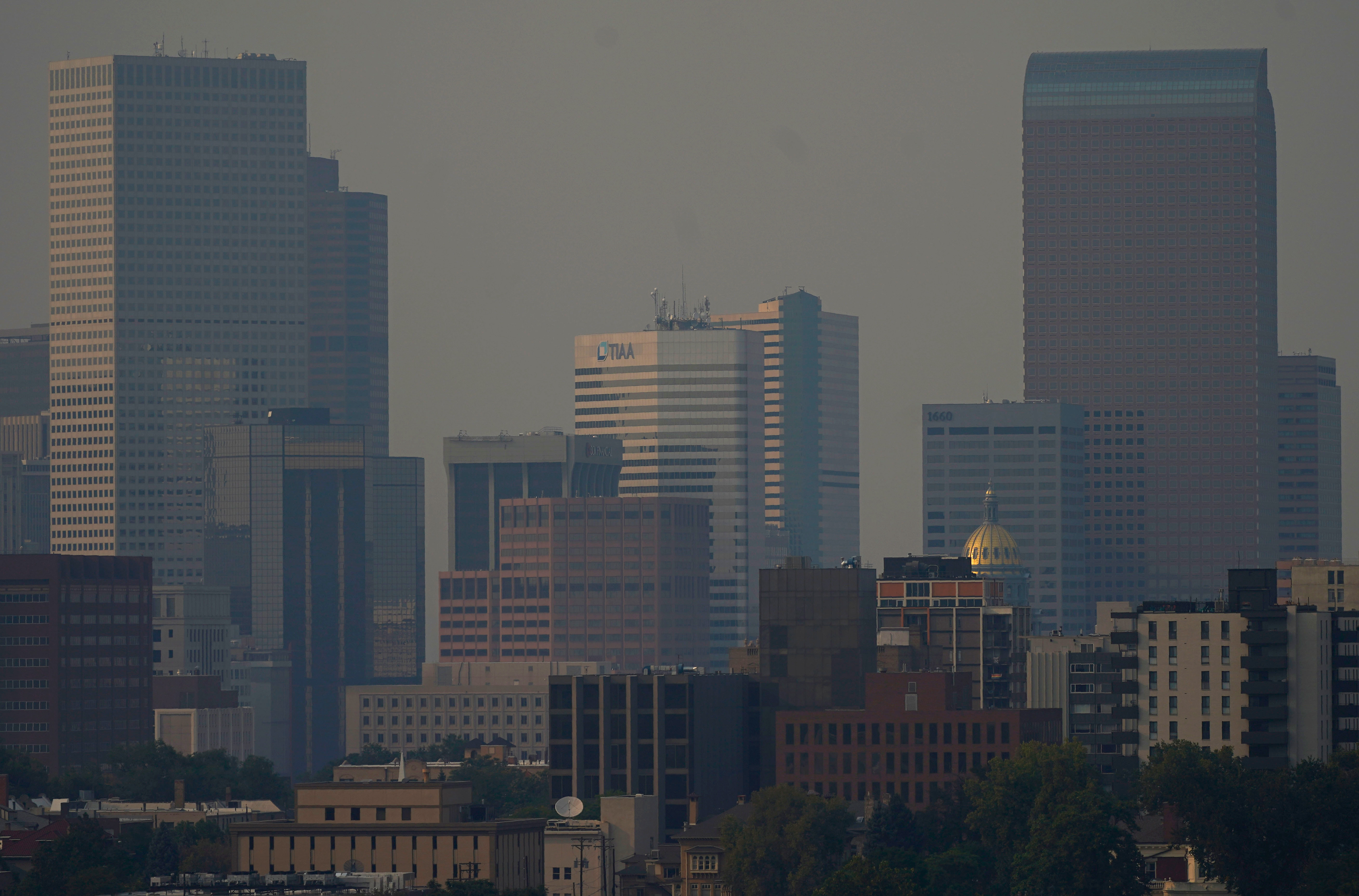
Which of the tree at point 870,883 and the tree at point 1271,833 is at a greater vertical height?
the tree at point 1271,833

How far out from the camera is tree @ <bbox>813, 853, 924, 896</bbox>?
622 feet

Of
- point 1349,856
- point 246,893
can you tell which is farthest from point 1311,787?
point 246,893

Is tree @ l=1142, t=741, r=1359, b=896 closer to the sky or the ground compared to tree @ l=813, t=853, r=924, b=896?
closer to the sky

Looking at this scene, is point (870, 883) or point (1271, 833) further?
point (1271, 833)

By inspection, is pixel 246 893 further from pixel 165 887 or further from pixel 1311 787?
pixel 1311 787

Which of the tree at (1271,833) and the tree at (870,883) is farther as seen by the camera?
the tree at (1271,833)

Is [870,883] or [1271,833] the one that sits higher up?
[1271,833]

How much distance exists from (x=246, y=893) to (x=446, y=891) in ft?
41.5

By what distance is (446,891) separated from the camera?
638 feet

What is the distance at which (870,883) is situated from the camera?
624ft

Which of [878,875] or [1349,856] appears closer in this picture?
[1349,856]

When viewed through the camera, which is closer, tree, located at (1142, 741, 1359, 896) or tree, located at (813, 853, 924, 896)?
tree, located at (813, 853, 924, 896)

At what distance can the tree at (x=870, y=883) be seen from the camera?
622ft

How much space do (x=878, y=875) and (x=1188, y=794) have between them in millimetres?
22904
